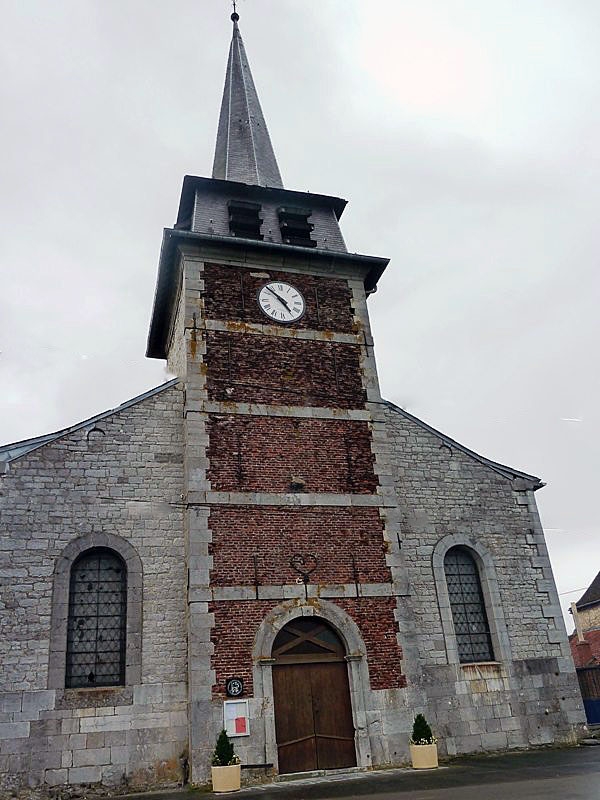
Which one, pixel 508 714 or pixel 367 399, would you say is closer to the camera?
pixel 508 714

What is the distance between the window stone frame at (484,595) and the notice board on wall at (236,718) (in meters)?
3.90

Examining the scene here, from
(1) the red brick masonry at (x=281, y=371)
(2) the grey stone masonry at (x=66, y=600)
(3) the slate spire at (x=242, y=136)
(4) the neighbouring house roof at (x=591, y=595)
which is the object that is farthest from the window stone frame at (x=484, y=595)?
(4) the neighbouring house roof at (x=591, y=595)

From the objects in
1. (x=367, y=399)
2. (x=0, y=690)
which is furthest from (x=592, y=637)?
(x=0, y=690)

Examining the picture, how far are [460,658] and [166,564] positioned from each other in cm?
560

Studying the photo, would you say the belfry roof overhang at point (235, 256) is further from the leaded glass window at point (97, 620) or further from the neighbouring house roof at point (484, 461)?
the leaded glass window at point (97, 620)

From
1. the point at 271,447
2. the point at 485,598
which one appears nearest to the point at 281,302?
the point at 271,447

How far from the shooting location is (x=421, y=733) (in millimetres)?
10742

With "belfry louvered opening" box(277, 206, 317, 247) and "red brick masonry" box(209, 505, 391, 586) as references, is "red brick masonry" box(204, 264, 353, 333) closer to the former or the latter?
"belfry louvered opening" box(277, 206, 317, 247)

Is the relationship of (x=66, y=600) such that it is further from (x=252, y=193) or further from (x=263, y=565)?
(x=252, y=193)

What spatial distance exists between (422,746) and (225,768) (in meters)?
3.10

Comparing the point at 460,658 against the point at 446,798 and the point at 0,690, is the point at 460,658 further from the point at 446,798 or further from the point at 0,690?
the point at 0,690

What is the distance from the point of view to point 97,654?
35.8 ft

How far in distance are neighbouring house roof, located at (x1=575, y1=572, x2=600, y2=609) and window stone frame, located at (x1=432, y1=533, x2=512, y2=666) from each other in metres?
15.7

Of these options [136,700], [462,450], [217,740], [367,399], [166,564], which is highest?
[367,399]
